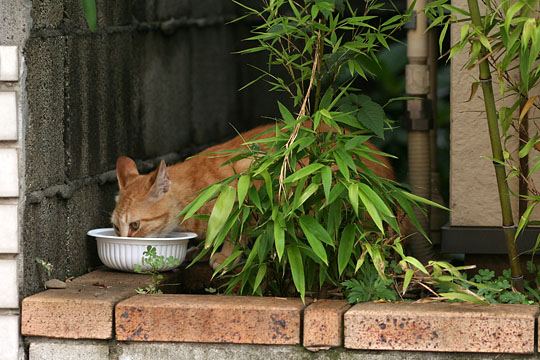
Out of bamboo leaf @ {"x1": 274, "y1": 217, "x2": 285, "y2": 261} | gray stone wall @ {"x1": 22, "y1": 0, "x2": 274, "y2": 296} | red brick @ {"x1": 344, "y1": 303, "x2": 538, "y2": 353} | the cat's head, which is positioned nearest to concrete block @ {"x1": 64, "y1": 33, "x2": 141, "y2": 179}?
gray stone wall @ {"x1": 22, "y1": 0, "x2": 274, "y2": 296}

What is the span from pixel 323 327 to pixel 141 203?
4.15 ft

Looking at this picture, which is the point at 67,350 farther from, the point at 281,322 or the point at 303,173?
the point at 303,173

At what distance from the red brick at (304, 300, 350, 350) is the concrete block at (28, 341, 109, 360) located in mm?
678

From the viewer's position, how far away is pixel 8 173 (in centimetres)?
360

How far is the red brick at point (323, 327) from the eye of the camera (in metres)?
3.43

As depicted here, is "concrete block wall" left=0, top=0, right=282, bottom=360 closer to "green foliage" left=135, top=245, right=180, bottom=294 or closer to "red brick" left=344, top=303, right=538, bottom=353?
"green foliage" left=135, top=245, right=180, bottom=294

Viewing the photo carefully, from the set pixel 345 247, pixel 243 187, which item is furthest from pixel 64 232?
pixel 345 247

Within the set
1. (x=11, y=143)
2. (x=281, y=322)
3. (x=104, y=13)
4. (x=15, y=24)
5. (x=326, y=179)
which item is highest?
(x=104, y=13)

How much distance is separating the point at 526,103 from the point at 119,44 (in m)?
1.79

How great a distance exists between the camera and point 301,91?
394 cm

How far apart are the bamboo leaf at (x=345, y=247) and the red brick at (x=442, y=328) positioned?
152 millimetres

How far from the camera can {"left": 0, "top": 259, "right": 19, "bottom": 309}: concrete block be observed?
3605 mm

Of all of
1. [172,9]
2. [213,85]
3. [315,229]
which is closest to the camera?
[315,229]

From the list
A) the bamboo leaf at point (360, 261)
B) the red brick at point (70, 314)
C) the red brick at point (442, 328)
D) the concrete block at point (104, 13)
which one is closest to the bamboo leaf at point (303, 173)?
the bamboo leaf at point (360, 261)
